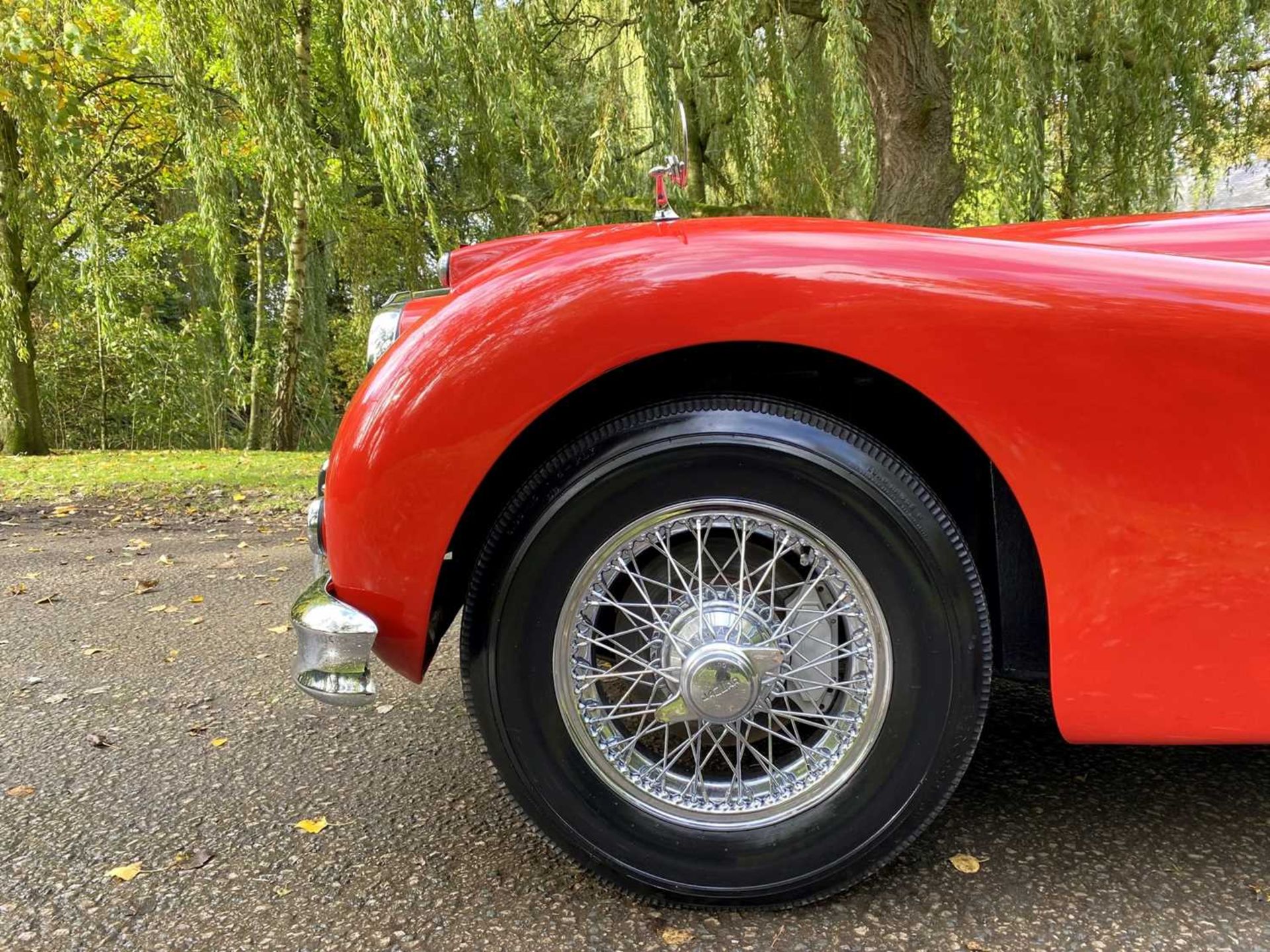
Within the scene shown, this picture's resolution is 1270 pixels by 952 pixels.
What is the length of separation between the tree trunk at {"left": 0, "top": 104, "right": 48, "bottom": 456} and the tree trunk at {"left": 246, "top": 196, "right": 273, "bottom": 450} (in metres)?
2.58

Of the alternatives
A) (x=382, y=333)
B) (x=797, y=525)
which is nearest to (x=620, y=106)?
(x=382, y=333)

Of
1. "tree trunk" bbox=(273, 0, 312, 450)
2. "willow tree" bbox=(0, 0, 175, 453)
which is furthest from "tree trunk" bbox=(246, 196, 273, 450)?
"willow tree" bbox=(0, 0, 175, 453)

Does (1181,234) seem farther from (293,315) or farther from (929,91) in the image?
(293,315)

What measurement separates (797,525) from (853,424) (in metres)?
0.27

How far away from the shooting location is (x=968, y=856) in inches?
67.5

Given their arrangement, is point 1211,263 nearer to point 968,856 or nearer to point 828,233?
point 828,233

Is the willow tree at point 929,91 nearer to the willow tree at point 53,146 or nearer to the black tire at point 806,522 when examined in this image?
the black tire at point 806,522

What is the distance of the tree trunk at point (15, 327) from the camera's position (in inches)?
344

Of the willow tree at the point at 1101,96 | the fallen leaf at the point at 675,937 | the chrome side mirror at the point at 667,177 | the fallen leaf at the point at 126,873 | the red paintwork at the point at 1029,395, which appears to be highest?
the willow tree at the point at 1101,96

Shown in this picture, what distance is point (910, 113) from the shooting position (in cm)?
615

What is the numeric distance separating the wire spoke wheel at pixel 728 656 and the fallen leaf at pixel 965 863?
1.16ft

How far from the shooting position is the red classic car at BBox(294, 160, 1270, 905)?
144 centimetres

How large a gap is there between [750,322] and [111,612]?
3452 millimetres

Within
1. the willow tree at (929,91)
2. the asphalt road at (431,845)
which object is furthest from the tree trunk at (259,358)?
the asphalt road at (431,845)
